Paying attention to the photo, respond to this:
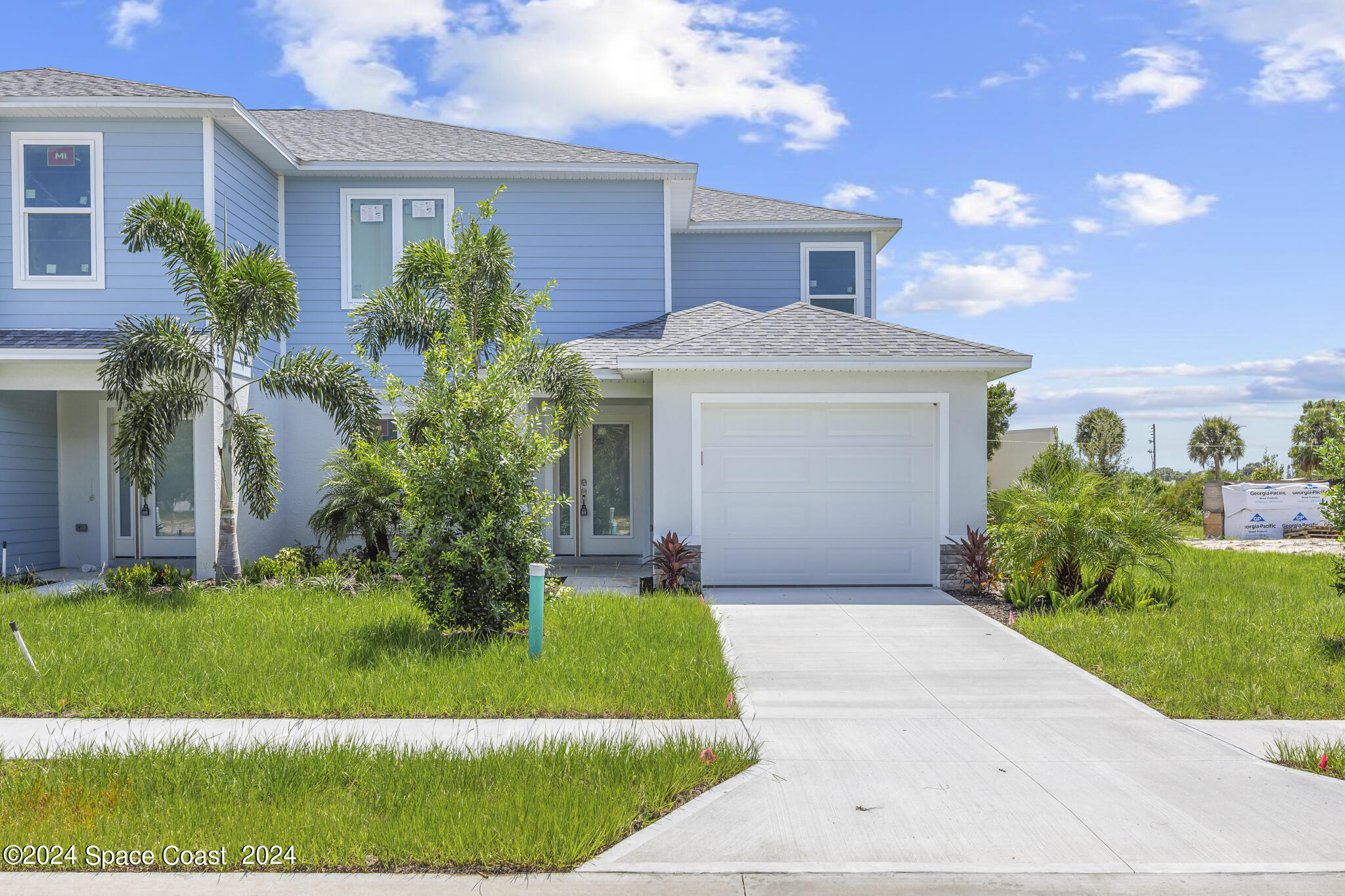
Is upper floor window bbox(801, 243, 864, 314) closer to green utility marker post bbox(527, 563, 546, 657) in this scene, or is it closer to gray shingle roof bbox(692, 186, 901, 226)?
gray shingle roof bbox(692, 186, 901, 226)

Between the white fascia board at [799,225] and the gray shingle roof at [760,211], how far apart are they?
5cm

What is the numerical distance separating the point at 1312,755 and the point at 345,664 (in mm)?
6893

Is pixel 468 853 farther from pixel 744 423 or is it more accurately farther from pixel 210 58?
pixel 210 58

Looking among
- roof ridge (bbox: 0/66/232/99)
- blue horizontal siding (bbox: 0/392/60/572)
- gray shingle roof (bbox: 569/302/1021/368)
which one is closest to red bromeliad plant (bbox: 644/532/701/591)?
gray shingle roof (bbox: 569/302/1021/368)

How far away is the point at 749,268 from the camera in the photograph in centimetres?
1767

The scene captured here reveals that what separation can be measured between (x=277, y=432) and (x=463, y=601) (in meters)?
7.72

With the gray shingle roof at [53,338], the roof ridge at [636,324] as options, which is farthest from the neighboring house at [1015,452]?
the gray shingle roof at [53,338]

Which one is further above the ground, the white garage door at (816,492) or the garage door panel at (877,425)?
the garage door panel at (877,425)

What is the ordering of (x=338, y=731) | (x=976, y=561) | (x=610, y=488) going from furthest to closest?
(x=610, y=488), (x=976, y=561), (x=338, y=731)

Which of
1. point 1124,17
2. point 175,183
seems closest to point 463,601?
point 175,183

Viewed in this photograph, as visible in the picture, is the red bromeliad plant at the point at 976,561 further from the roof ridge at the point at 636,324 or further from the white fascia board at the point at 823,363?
the roof ridge at the point at 636,324

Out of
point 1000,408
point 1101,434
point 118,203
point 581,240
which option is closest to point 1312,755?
point 581,240

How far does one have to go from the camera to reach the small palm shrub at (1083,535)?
10.6m

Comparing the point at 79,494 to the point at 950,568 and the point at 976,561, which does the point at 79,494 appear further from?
the point at 976,561
